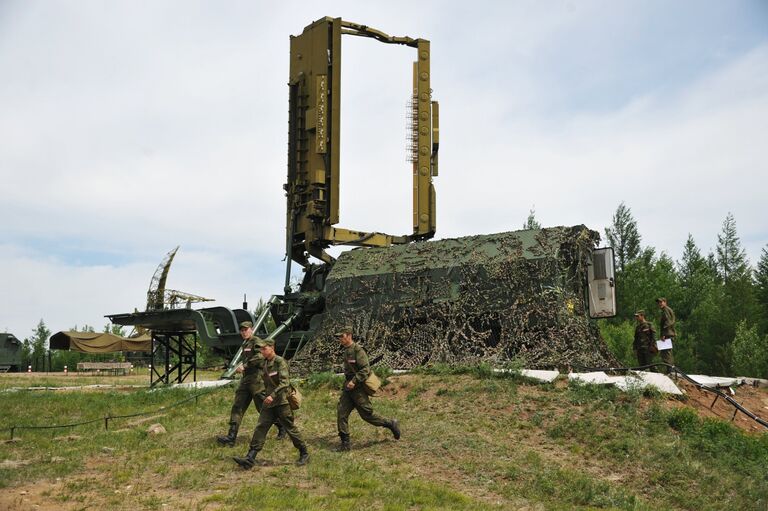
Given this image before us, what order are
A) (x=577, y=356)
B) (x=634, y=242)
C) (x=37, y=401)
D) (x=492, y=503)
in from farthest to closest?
1. (x=634, y=242)
2. (x=37, y=401)
3. (x=577, y=356)
4. (x=492, y=503)

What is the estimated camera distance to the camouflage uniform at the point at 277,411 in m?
10.6

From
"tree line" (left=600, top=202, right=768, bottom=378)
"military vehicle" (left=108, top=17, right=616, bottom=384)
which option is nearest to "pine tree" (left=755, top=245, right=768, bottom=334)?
"tree line" (left=600, top=202, right=768, bottom=378)

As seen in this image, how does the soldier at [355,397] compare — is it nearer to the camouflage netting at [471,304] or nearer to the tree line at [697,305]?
the camouflage netting at [471,304]

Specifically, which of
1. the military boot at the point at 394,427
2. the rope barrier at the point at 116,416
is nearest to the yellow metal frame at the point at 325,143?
the rope barrier at the point at 116,416

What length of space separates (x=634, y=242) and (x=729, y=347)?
1776cm

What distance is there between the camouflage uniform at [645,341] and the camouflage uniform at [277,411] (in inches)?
350

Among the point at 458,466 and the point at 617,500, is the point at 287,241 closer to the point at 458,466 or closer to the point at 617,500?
the point at 458,466

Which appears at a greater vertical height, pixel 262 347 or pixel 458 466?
pixel 262 347

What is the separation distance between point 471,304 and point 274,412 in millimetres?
6912

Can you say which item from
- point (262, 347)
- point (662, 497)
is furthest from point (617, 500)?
point (262, 347)

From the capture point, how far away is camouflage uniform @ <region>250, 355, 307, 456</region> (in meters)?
10.6

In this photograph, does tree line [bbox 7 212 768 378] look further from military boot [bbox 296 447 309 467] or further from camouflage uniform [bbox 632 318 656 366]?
military boot [bbox 296 447 309 467]

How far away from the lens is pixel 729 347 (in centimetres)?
3256

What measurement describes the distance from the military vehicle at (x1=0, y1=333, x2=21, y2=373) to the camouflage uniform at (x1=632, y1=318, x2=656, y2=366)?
3458cm
